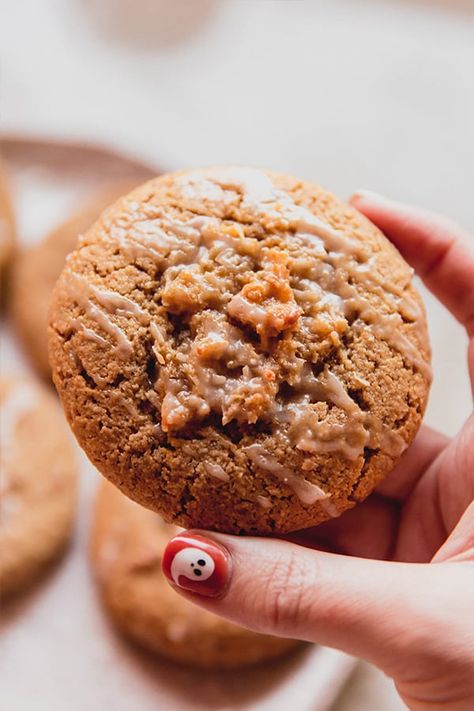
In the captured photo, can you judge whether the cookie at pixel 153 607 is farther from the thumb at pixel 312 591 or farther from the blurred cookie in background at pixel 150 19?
the blurred cookie in background at pixel 150 19

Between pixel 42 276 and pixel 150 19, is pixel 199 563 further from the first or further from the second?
pixel 150 19

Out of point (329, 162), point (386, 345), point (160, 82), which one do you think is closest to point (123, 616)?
point (386, 345)

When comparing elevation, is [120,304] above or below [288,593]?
above

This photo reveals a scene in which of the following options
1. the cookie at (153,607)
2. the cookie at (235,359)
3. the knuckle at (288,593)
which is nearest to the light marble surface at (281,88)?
the cookie at (153,607)

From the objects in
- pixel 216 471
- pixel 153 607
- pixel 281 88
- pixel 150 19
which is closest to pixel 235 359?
pixel 216 471

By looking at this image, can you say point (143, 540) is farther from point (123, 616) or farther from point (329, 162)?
point (329, 162)
